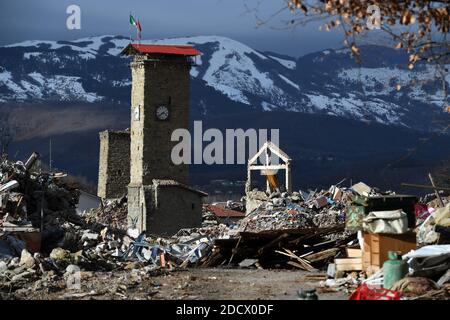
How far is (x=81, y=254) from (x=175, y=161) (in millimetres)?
32942

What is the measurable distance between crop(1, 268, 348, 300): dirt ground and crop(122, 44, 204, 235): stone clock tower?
33.9 metres

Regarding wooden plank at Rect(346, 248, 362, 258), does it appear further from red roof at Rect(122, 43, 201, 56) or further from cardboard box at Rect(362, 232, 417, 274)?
red roof at Rect(122, 43, 201, 56)

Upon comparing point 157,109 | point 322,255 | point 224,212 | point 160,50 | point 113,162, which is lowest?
point 224,212

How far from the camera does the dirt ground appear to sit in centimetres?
1419

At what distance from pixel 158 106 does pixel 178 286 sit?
36.7 meters

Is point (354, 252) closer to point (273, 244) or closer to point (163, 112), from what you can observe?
point (273, 244)

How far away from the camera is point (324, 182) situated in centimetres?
13438

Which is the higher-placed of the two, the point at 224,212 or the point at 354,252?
the point at 354,252

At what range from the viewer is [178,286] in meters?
15.4

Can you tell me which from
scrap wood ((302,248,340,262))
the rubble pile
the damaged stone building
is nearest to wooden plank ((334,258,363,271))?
scrap wood ((302,248,340,262))

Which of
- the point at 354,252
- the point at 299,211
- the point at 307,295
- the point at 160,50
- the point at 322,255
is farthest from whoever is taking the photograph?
the point at 160,50

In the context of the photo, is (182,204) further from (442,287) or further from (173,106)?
(442,287)

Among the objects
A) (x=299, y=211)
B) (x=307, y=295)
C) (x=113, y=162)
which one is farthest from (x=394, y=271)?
(x=113, y=162)

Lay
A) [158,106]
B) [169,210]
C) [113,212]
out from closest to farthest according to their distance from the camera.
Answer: [169,210] → [158,106] → [113,212]
